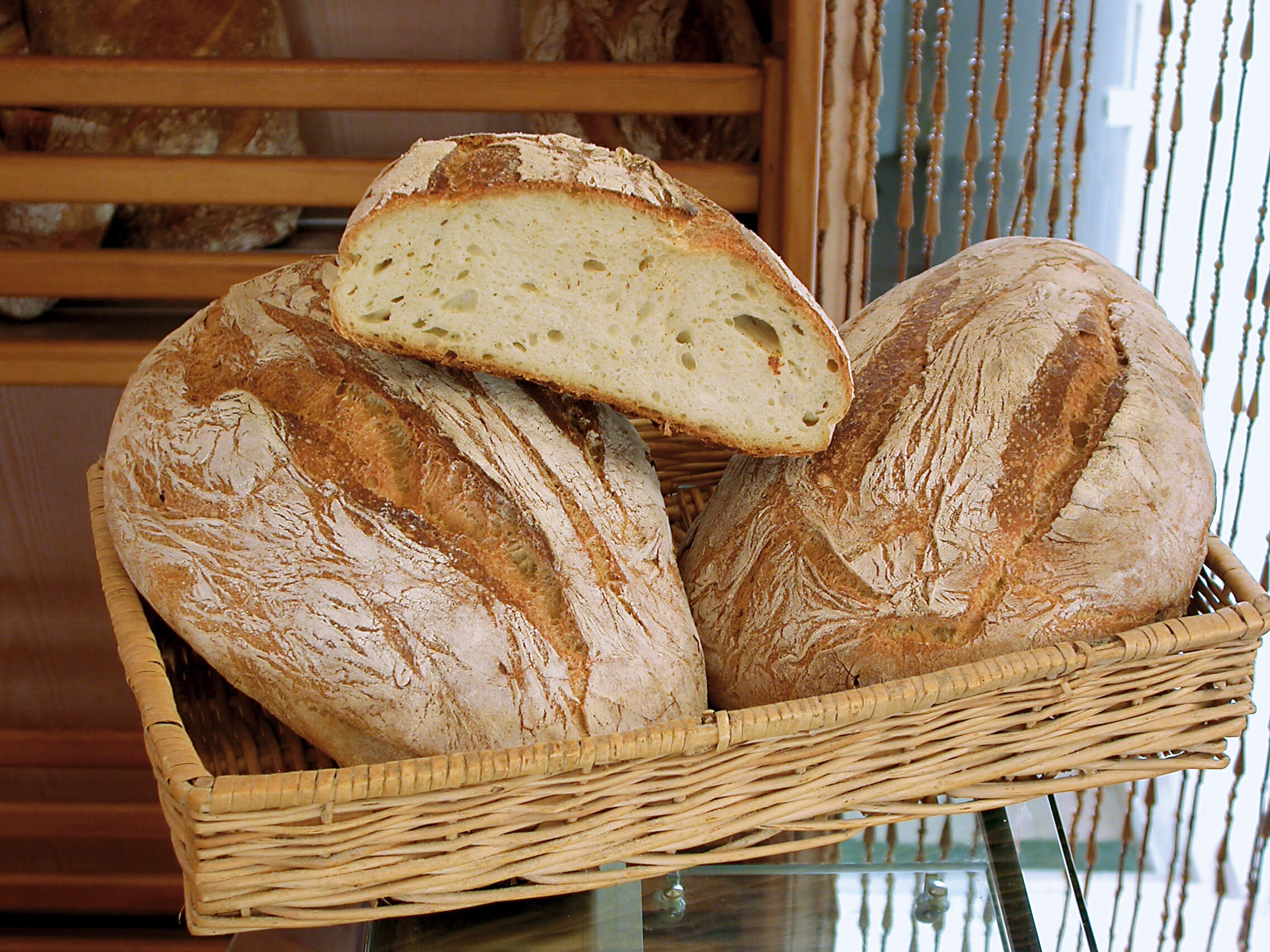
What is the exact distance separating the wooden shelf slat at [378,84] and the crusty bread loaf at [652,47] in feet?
0.28

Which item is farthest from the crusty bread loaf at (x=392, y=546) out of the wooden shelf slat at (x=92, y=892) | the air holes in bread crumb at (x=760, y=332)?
the wooden shelf slat at (x=92, y=892)

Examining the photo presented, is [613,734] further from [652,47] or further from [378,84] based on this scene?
[652,47]

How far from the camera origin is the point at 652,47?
56.1 inches

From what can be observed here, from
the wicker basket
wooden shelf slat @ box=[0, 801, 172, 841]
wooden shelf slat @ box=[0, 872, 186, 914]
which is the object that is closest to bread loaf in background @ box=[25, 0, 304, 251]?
the wicker basket

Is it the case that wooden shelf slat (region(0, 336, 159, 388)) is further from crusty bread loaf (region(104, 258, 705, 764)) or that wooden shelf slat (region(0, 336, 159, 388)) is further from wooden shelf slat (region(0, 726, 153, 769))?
wooden shelf slat (region(0, 726, 153, 769))

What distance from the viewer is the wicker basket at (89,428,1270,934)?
73 cm

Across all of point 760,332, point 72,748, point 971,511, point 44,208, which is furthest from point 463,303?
point 72,748

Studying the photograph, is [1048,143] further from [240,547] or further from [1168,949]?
[240,547]

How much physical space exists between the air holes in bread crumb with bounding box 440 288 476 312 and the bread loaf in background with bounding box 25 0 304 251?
2.19ft

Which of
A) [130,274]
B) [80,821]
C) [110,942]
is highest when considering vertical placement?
[130,274]

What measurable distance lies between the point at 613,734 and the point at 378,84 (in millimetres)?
A: 852

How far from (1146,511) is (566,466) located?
1.61ft

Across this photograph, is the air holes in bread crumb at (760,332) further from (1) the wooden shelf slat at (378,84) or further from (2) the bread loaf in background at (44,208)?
(2) the bread loaf in background at (44,208)

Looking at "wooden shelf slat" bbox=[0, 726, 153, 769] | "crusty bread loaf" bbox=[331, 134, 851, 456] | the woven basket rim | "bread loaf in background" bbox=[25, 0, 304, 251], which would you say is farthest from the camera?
"wooden shelf slat" bbox=[0, 726, 153, 769]
